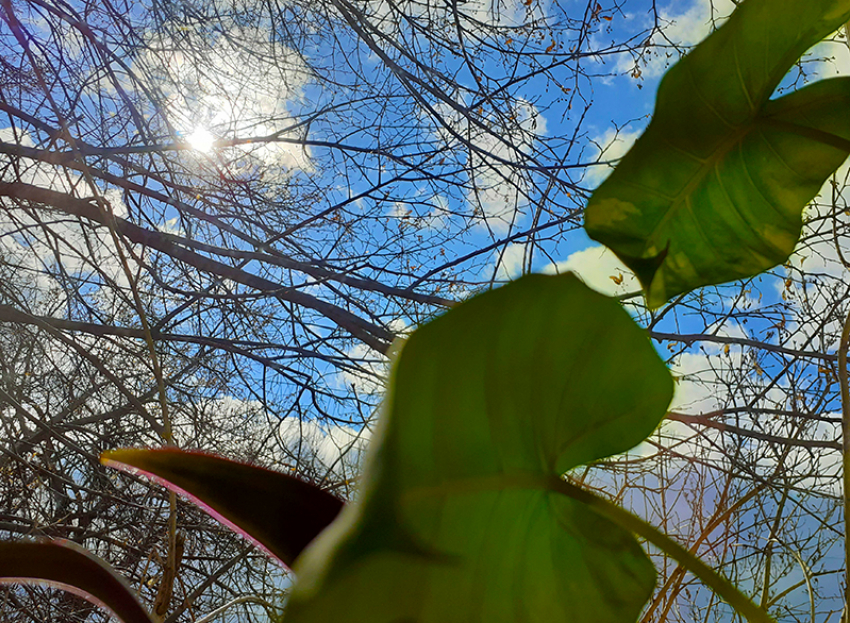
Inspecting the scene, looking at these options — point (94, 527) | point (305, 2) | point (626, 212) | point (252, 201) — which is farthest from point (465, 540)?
point (94, 527)

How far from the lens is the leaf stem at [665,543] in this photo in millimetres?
152

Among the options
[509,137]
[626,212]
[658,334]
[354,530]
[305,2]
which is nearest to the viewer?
[354,530]

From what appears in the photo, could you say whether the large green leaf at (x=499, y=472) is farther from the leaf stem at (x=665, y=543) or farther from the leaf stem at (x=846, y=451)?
the leaf stem at (x=846, y=451)

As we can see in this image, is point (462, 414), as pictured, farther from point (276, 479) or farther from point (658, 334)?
point (658, 334)

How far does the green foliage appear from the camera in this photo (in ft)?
0.37

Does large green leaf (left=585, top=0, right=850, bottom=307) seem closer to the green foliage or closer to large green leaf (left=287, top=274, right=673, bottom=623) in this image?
the green foliage

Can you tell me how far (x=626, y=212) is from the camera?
→ 25 centimetres

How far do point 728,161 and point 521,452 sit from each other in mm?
204

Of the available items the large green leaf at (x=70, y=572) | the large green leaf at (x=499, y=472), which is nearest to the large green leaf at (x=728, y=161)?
the large green leaf at (x=499, y=472)

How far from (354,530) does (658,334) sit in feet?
3.62

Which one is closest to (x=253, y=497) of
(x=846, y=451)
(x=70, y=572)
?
(x=70, y=572)

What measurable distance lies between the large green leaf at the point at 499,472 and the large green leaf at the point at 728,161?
115 mm

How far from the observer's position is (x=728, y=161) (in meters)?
0.27

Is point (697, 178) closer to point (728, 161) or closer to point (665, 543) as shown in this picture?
point (728, 161)
